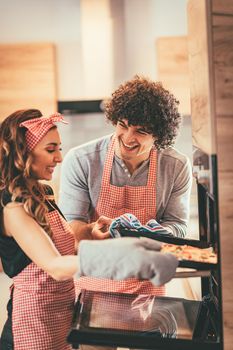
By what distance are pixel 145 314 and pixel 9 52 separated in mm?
2964

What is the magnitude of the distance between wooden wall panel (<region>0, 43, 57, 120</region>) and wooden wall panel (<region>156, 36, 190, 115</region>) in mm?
791

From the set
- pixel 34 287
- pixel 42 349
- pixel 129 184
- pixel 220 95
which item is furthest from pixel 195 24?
pixel 42 349

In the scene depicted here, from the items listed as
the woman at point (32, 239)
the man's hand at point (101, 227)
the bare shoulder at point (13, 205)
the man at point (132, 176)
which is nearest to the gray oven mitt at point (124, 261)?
the woman at point (32, 239)

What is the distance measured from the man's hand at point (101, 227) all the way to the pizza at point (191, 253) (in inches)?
11.4

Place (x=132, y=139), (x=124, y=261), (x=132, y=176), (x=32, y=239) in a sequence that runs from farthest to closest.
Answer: (x=132, y=176) → (x=132, y=139) → (x=32, y=239) → (x=124, y=261)

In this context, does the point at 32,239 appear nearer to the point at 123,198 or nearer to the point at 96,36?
the point at 123,198

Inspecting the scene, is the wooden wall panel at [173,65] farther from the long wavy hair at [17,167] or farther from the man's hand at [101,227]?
the long wavy hair at [17,167]

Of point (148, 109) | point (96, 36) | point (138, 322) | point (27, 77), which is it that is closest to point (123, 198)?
point (148, 109)

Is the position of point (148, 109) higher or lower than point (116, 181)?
higher

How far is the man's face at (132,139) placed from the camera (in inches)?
89.0

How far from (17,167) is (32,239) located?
254mm

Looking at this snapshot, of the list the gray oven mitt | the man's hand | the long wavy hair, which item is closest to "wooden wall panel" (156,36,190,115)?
the man's hand

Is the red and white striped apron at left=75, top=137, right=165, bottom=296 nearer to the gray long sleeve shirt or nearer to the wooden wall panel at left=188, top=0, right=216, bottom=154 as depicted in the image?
the gray long sleeve shirt

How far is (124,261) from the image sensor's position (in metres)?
1.53
